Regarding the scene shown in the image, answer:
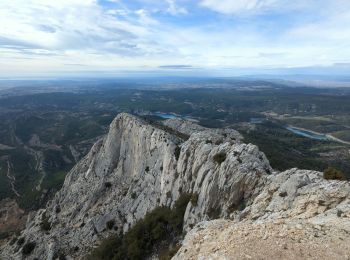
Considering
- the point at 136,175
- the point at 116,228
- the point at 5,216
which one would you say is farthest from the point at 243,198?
the point at 5,216

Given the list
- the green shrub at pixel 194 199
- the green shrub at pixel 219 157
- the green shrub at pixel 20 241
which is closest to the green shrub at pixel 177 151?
the green shrub at pixel 219 157

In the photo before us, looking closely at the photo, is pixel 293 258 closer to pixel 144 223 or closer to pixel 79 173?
pixel 144 223

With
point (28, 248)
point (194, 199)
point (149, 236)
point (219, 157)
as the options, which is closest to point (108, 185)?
point (28, 248)

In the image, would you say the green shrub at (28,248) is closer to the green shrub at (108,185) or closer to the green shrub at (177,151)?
the green shrub at (108,185)

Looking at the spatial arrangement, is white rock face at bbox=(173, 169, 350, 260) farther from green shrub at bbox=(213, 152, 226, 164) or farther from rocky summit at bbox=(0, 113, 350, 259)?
green shrub at bbox=(213, 152, 226, 164)

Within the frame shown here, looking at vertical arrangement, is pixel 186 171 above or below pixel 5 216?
above
